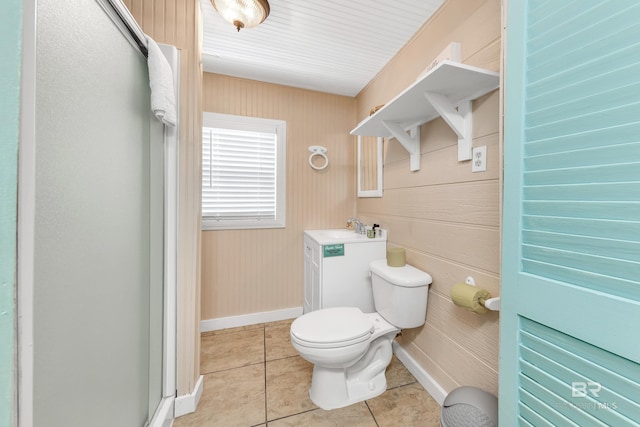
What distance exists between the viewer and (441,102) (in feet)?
3.87

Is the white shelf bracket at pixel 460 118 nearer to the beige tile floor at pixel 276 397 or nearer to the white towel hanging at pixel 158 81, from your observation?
the white towel hanging at pixel 158 81

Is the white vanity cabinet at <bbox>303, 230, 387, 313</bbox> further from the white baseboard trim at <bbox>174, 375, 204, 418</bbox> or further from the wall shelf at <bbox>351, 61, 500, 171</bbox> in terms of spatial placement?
the white baseboard trim at <bbox>174, 375, 204, 418</bbox>

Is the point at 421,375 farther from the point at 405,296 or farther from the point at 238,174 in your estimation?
the point at 238,174

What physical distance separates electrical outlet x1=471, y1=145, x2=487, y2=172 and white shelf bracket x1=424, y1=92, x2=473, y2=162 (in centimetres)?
3

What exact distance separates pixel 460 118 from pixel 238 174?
1812 mm

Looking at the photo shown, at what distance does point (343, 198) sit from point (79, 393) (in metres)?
2.17

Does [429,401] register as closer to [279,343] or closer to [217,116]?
[279,343]

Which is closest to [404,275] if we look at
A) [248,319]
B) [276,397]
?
[276,397]

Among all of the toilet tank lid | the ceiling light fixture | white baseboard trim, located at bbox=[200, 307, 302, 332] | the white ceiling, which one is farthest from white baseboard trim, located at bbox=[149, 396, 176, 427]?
the white ceiling

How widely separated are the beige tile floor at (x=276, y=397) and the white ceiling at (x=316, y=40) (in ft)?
7.70

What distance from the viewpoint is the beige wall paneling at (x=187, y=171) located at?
4.16 ft

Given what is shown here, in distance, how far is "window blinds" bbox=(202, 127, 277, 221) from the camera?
6.95 ft

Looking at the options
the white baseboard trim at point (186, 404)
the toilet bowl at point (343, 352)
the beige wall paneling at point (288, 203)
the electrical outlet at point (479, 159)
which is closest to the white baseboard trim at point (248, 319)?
the beige wall paneling at point (288, 203)

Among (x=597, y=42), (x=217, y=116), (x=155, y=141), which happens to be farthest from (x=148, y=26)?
(x=597, y=42)
